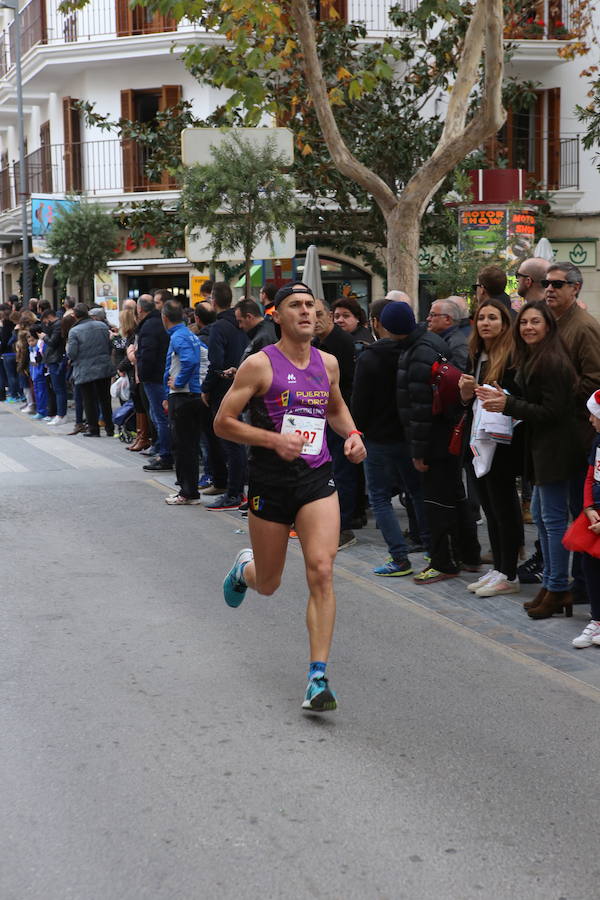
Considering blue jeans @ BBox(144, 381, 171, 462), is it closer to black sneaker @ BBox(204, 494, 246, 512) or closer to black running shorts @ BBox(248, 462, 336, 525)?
black sneaker @ BBox(204, 494, 246, 512)

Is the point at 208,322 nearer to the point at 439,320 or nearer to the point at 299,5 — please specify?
the point at 299,5

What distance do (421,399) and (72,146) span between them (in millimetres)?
26325

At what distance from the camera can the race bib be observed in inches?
226

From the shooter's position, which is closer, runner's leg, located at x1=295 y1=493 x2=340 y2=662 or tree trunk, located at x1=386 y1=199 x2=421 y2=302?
runner's leg, located at x1=295 y1=493 x2=340 y2=662

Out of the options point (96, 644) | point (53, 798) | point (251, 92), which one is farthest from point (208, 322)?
point (53, 798)

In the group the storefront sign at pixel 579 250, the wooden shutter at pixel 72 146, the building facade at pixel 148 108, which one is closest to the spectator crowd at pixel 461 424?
the building facade at pixel 148 108

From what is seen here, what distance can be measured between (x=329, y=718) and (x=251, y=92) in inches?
367

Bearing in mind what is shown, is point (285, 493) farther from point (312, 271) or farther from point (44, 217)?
point (44, 217)

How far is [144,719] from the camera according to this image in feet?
17.4

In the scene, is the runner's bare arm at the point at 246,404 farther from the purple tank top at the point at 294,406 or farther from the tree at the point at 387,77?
the tree at the point at 387,77

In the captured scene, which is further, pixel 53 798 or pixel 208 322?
pixel 208 322

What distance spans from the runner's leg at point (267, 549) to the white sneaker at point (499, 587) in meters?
2.19

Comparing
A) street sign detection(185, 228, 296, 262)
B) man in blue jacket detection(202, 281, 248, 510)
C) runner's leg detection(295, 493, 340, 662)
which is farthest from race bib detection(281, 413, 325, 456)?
street sign detection(185, 228, 296, 262)

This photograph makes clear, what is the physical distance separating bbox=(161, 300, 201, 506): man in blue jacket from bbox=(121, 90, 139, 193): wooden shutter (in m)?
19.7
